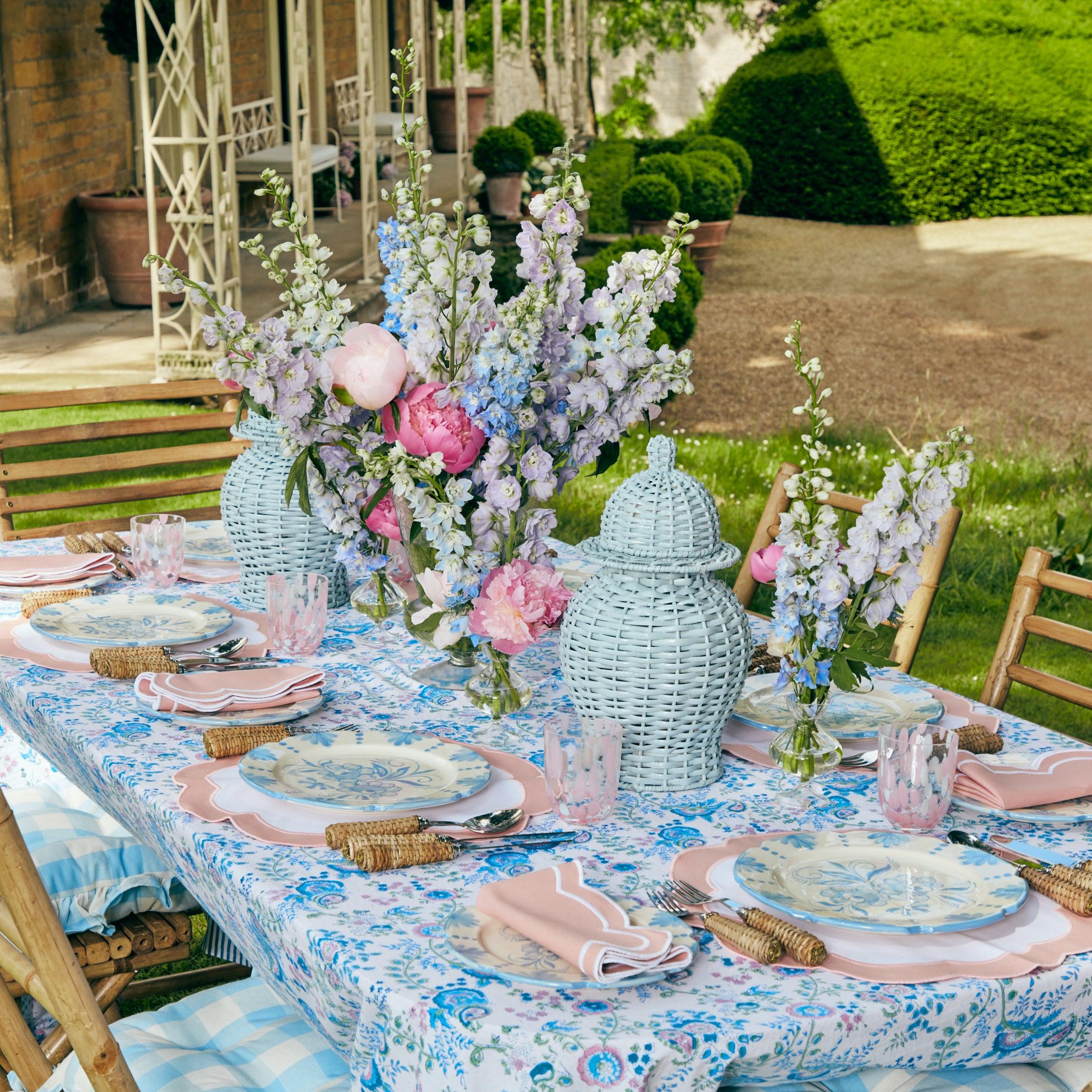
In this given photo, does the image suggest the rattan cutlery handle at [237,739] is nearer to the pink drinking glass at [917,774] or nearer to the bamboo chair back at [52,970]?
the bamboo chair back at [52,970]

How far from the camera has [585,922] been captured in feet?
4.83

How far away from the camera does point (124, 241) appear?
883cm

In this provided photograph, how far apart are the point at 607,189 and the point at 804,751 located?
39.0 ft

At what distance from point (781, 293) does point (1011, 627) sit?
10408 mm

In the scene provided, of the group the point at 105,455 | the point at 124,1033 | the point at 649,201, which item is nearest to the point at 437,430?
the point at 124,1033

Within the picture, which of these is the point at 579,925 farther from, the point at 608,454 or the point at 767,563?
the point at 608,454

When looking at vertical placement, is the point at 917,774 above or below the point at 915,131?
below

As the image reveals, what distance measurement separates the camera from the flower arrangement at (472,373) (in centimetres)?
193

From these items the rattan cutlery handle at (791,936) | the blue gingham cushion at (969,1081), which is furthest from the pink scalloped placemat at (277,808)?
the blue gingham cushion at (969,1081)

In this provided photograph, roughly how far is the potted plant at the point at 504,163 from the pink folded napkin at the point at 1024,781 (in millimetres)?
11263

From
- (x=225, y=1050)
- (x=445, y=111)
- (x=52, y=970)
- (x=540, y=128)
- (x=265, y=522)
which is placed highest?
(x=445, y=111)

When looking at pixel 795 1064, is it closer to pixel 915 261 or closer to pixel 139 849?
pixel 139 849

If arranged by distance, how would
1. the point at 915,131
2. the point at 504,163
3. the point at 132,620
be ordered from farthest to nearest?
the point at 915,131 < the point at 504,163 < the point at 132,620

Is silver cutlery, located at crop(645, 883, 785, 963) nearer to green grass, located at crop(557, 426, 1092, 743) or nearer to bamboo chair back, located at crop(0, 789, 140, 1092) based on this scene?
bamboo chair back, located at crop(0, 789, 140, 1092)
